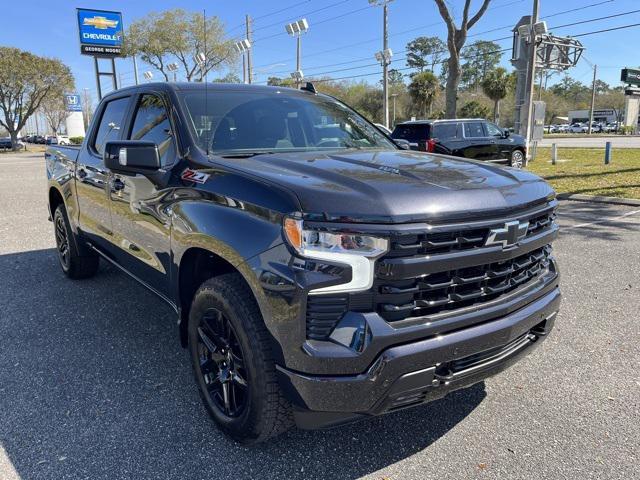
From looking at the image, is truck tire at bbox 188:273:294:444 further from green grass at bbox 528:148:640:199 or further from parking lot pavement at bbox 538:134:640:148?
parking lot pavement at bbox 538:134:640:148

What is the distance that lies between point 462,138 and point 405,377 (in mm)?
13735

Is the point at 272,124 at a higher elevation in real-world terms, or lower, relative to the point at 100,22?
lower

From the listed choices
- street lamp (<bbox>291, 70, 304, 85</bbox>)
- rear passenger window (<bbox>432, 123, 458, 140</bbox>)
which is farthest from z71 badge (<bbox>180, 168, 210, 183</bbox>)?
street lamp (<bbox>291, 70, 304, 85</bbox>)

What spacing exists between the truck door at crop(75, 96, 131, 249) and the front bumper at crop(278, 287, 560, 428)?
2500mm

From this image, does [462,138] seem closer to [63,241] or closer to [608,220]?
[608,220]

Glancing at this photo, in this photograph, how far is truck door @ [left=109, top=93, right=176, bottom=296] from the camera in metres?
3.00

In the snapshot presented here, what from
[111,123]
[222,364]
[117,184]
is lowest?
[222,364]

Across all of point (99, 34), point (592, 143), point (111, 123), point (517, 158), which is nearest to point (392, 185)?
point (111, 123)

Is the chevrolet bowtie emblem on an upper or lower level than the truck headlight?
upper

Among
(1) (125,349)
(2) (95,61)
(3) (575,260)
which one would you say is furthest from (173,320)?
(2) (95,61)

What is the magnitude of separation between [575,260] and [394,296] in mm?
4607

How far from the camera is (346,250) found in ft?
6.52

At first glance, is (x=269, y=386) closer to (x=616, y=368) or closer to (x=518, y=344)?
(x=518, y=344)

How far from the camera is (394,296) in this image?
2.01m
